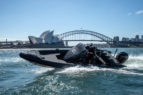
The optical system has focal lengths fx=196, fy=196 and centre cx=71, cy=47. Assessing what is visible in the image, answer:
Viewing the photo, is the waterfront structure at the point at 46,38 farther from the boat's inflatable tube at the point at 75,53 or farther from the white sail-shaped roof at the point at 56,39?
the boat's inflatable tube at the point at 75,53

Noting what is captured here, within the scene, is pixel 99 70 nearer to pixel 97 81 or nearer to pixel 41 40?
pixel 97 81

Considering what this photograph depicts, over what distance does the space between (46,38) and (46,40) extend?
1.42 metres

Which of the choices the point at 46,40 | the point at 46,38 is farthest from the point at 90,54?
the point at 46,40

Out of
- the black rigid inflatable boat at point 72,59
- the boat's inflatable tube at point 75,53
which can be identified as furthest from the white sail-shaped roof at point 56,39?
the boat's inflatable tube at point 75,53

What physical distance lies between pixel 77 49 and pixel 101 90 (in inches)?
284

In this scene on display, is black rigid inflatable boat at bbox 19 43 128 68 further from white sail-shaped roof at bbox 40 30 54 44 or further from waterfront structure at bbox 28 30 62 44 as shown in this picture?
waterfront structure at bbox 28 30 62 44

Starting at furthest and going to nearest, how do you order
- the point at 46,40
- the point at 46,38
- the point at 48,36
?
the point at 46,40, the point at 46,38, the point at 48,36

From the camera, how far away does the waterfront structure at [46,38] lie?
13200 centimetres

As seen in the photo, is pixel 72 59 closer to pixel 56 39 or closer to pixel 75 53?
pixel 75 53

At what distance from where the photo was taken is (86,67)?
1354cm

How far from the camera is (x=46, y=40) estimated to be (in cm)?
13300

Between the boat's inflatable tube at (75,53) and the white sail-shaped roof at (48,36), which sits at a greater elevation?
the white sail-shaped roof at (48,36)

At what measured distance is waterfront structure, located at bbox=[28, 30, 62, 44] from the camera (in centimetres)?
13200

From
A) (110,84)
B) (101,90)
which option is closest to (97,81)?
(110,84)
